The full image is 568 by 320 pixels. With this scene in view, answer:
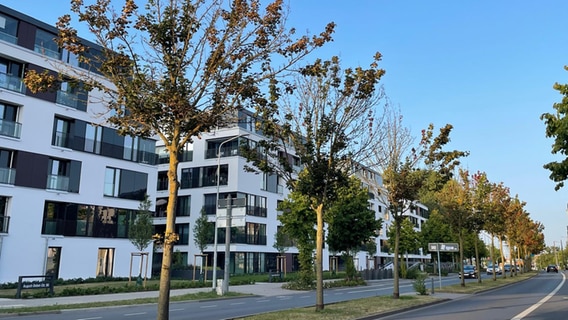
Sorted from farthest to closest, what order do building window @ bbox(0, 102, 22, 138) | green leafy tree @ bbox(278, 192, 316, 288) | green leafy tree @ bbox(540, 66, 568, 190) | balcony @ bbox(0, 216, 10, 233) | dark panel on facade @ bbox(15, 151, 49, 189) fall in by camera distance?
green leafy tree @ bbox(278, 192, 316, 288) → dark panel on facade @ bbox(15, 151, 49, 189) → building window @ bbox(0, 102, 22, 138) → balcony @ bbox(0, 216, 10, 233) → green leafy tree @ bbox(540, 66, 568, 190)

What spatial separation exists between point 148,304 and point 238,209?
22.9 feet

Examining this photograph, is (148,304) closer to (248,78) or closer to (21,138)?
(248,78)

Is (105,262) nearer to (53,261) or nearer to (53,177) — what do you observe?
(53,261)

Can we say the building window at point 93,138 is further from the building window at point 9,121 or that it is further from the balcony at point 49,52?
the balcony at point 49,52

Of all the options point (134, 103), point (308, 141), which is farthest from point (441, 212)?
point (134, 103)

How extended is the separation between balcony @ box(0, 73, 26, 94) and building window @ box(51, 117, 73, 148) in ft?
10.4

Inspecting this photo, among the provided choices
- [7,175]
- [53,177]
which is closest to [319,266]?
[7,175]

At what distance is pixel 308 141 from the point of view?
612 inches

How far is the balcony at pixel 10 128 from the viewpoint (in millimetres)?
27812

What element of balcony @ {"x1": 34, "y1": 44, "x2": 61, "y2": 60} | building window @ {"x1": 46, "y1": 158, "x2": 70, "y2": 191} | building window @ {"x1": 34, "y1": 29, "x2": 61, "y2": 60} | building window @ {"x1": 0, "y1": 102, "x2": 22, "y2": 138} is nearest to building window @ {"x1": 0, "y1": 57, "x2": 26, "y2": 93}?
building window @ {"x1": 0, "y1": 102, "x2": 22, "y2": 138}

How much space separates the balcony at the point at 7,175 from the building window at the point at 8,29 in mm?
7949

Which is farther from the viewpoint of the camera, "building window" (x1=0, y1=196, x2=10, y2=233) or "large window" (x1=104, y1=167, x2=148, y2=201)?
"large window" (x1=104, y1=167, x2=148, y2=201)

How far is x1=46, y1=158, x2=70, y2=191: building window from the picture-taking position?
99.9 ft

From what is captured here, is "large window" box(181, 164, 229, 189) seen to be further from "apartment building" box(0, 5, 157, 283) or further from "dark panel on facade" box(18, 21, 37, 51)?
"dark panel on facade" box(18, 21, 37, 51)
